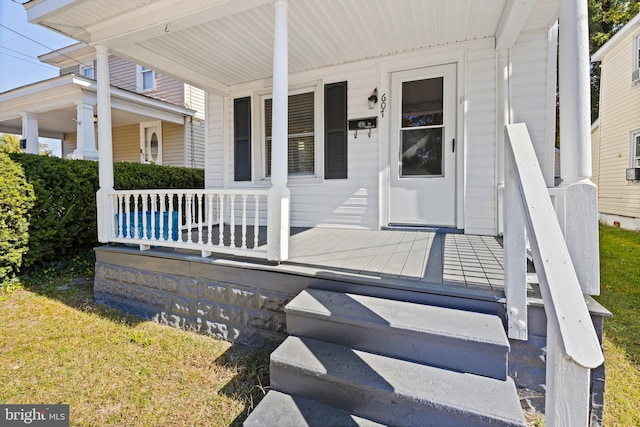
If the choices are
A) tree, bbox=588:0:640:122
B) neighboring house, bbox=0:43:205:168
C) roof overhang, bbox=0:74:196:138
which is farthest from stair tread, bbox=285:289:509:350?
tree, bbox=588:0:640:122

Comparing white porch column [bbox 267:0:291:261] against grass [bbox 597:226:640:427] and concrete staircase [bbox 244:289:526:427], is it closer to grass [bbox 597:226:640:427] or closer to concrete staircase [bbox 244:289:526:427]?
concrete staircase [bbox 244:289:526:427]

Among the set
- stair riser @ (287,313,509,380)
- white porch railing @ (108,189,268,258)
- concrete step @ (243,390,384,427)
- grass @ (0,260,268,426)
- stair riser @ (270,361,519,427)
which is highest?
white porch railing @ (108,189,268,258)

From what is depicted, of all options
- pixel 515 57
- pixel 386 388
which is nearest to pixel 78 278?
pixel 386 388

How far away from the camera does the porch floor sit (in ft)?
6.77

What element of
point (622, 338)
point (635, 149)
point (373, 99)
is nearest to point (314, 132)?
point (373, 99)

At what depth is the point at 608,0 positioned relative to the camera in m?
12.5

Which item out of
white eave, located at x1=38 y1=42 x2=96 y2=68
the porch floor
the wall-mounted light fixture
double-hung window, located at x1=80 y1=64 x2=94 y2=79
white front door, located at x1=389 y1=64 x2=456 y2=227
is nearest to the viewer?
the porch floor

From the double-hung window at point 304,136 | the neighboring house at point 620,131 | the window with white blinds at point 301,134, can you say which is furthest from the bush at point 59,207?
the neighboring house at point 620,131

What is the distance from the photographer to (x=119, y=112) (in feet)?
26.0

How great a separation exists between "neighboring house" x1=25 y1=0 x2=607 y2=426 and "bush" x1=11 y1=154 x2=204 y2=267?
0.96 meters

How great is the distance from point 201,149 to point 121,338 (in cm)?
763

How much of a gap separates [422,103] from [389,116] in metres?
0.42

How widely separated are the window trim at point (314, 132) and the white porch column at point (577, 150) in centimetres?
298

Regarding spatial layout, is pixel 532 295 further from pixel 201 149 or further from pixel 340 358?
pixel 201 149
